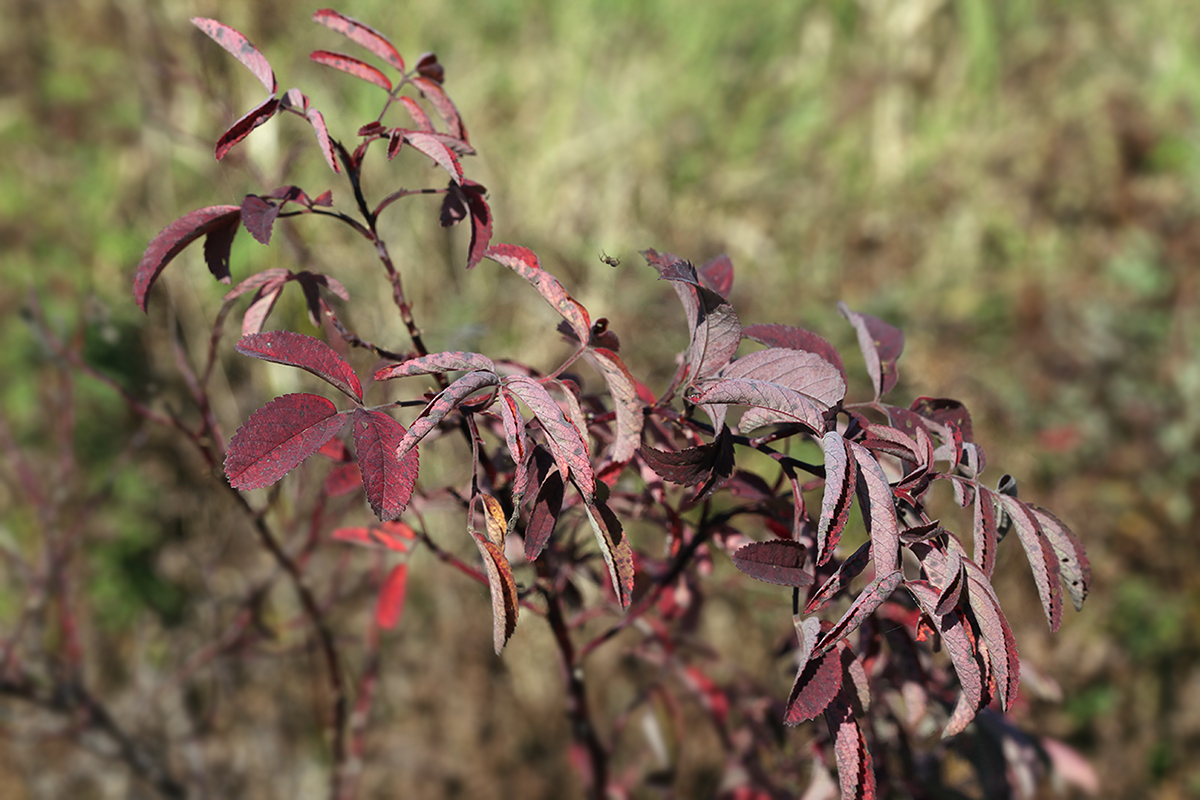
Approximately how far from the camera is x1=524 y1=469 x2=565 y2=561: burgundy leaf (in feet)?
1.67

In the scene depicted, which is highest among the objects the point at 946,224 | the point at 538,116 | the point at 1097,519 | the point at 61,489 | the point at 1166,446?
the point at 538,116

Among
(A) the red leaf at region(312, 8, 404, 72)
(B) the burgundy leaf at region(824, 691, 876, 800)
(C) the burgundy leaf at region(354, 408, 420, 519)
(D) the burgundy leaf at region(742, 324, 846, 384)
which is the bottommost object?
(B) the burgundy leaf at region(824, 691, 876, 800)

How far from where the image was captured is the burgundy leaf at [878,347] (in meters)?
0.61

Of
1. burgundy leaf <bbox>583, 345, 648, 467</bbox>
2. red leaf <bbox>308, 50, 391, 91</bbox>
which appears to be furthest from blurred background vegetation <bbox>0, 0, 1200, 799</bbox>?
burgundy leaf <bbox>583, 345, 648, 467</bbox>

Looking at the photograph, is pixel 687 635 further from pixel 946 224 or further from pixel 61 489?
pixel 946 224

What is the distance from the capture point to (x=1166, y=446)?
2.27 meters

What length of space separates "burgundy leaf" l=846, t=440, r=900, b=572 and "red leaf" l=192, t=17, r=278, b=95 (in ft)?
1.41

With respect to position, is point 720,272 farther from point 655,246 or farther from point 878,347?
point 655,246

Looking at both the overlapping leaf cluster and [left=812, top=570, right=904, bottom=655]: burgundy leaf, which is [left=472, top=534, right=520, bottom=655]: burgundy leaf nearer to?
the overlapping leaf cluster

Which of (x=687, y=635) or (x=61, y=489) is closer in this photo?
(x=687, y=635)

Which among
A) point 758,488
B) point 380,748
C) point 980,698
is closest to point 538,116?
point 380,748

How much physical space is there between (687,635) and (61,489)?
0.84 meters

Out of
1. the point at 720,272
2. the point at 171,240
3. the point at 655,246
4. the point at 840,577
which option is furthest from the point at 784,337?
the point at 655,246

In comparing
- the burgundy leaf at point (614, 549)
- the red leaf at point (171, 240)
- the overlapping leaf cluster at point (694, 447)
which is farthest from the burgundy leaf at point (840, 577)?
the red leaf at point (171, 240)
